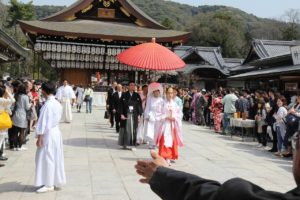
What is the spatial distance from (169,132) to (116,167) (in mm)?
1423

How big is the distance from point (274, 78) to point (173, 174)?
65.7 feet

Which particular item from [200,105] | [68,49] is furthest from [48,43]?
[200,105]

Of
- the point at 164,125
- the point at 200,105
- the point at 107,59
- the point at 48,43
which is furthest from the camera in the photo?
the point at 107,59

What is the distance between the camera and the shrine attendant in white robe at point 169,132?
8.95 meters

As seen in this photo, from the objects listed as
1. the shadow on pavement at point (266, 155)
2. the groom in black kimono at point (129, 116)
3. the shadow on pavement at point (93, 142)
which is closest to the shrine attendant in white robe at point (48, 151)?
the groom in black kimono at point (129, 116)

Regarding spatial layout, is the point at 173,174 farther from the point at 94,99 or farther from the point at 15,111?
the point at 94,99

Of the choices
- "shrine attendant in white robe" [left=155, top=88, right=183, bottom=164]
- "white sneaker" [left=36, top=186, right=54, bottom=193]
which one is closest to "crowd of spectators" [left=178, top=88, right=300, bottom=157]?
"shrine attendant in white robe" [left=155, top=88, right=183, bottom=164]

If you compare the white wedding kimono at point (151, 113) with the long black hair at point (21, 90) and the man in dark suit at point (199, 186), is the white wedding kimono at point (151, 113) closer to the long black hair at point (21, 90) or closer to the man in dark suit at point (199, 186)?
the long black hair at point (21, 90)

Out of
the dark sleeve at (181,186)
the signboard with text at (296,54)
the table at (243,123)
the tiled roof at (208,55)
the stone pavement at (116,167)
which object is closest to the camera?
the dark sleeve at (181,186)

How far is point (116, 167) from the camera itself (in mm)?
8438

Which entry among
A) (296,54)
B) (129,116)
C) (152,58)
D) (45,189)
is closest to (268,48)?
(296,54)

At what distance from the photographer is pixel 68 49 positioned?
24.3 metres

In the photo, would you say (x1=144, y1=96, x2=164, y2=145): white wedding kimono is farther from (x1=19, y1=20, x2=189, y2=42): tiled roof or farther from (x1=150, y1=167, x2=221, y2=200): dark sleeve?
(x1=19, y1=20, x2=189, y2=42): tiled roof

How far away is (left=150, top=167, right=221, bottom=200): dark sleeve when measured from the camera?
1.90m
